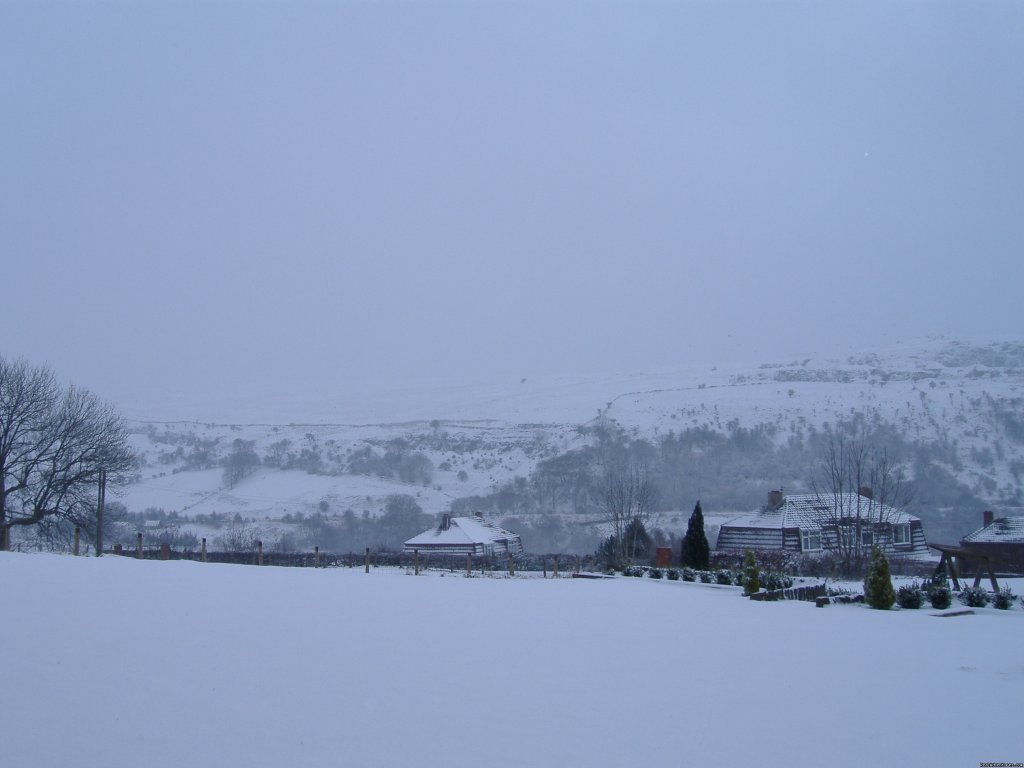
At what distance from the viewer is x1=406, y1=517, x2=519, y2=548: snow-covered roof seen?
4322cm

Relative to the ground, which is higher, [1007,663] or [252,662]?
[252,662]

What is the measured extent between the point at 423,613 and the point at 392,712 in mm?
5119

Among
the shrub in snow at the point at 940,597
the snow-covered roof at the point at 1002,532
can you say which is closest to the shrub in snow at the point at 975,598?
the shrub in snow at the point at 940,597

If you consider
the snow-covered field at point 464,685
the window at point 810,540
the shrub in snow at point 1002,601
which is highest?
the snow-covered field at point 464,685

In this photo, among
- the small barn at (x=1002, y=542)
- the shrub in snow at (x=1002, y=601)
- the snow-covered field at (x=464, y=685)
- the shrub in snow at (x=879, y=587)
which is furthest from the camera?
the small barn at (x=1002, y=542)

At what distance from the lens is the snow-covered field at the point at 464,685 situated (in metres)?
5.95

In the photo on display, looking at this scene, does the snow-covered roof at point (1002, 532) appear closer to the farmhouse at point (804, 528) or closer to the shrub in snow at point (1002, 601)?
the farmhouse at point (804, 528)

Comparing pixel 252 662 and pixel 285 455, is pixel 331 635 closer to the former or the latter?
pixel 252 662

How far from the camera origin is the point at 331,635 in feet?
31.3

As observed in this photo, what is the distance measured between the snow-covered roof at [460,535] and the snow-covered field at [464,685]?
3056 centimetres

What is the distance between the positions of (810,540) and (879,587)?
1025 inches

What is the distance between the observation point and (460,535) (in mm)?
43531

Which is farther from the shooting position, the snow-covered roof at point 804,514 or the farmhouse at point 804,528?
the snow-covered roof at point 804,514

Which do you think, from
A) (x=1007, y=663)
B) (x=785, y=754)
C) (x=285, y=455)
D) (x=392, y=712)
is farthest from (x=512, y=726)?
(x=285, y=455)
